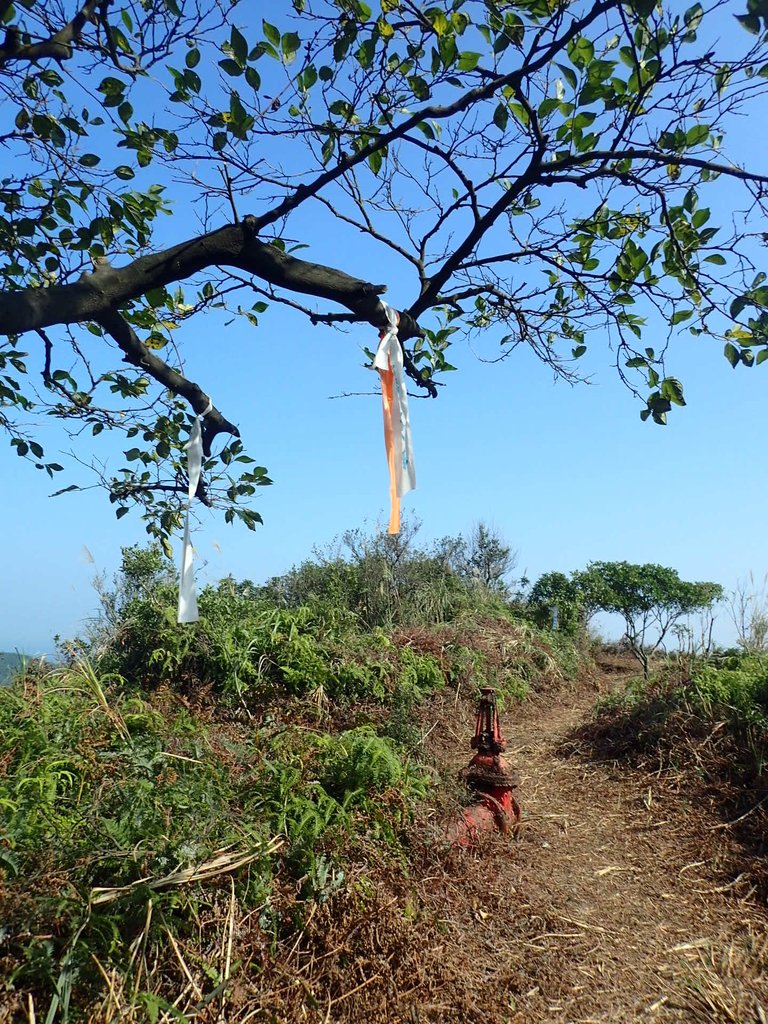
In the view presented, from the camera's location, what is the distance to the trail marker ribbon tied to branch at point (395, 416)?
3.12 m

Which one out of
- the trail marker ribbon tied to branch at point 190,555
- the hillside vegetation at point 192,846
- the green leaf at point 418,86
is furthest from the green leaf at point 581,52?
the hillside vegetation at point 192,846

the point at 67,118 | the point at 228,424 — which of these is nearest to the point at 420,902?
the point at 228,424

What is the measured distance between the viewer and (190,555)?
3459 millimetres

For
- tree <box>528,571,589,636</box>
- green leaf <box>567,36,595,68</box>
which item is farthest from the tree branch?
tree <box>528,571,589,636</box>

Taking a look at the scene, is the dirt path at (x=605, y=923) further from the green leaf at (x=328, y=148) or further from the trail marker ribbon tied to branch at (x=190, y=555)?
A: the green leaf at (x=328, y=148)

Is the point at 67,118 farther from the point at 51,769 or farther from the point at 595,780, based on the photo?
the point at 595,780

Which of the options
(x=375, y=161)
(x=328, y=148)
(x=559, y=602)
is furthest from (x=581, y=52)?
(x=559, y=602)

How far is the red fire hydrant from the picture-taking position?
4060 mm

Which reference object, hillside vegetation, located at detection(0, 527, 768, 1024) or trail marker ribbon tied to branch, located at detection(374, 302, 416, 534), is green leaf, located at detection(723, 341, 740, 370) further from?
hillside vegetation, located at detection(0, 527, 768, 1024)

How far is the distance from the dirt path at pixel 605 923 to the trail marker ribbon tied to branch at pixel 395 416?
178cm

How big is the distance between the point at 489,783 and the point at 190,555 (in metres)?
2.12

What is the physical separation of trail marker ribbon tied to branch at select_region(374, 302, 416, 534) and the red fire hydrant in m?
1.82

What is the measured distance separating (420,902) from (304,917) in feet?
2.07

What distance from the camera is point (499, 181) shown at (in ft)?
12.0
